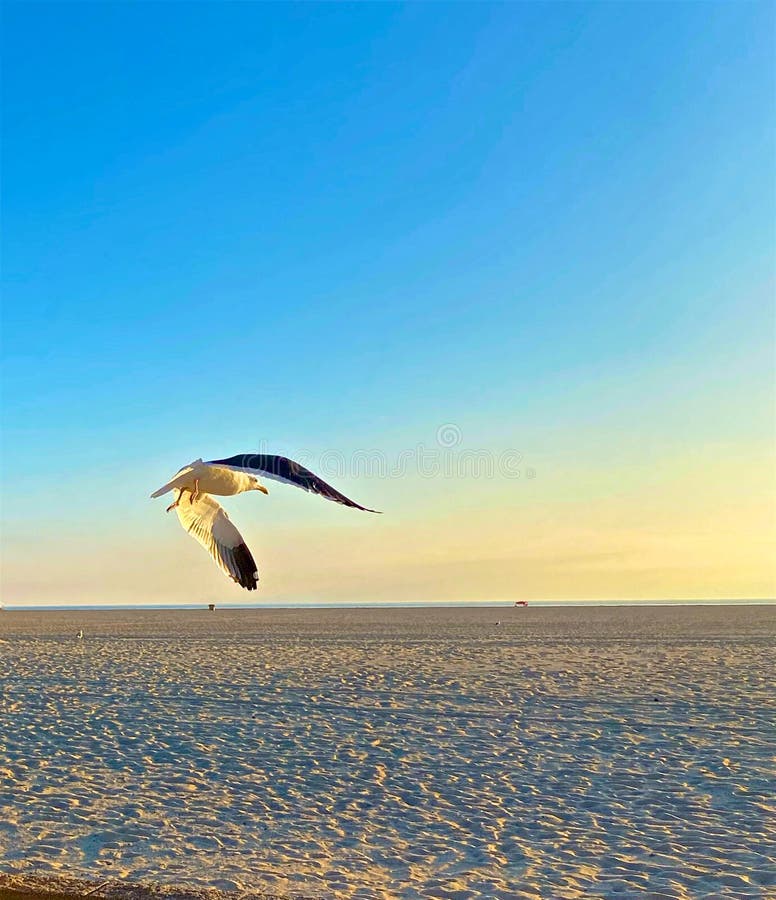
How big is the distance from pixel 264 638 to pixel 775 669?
2371 cm

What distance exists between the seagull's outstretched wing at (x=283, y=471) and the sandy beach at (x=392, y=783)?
421 centimetres

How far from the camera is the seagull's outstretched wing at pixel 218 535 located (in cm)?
961

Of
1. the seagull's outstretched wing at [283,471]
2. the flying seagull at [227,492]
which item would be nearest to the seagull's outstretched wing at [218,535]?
the flying seagull at [227,492]

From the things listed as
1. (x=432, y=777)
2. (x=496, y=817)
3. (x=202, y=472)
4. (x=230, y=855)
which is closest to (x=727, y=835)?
(x=496, y=817)

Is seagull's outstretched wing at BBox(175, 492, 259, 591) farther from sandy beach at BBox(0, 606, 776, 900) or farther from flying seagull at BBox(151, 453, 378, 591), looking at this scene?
sandy beach at BBox(0, 606, 776, 900)

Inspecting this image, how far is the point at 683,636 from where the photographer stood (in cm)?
4200

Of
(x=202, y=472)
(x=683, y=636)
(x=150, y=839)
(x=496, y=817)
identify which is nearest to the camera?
(x=202, y=472)

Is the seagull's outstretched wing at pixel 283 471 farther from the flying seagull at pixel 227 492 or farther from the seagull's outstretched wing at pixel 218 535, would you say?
the seagull's outstretched wing at pixel 218 535

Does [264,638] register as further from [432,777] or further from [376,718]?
[432,777]

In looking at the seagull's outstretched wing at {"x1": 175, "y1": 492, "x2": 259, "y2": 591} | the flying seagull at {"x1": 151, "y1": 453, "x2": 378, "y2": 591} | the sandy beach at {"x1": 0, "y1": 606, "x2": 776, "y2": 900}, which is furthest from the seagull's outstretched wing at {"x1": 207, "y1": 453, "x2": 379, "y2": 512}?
the sandy beach at {"x1": 0, "y1": 606, "x2": 776, "y2": 900}

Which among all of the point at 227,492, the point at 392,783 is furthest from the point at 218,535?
the point at 392,783

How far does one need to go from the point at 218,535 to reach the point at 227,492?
207cm

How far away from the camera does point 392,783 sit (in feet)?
41.7

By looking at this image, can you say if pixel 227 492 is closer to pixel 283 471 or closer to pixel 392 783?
pixel 283 471
